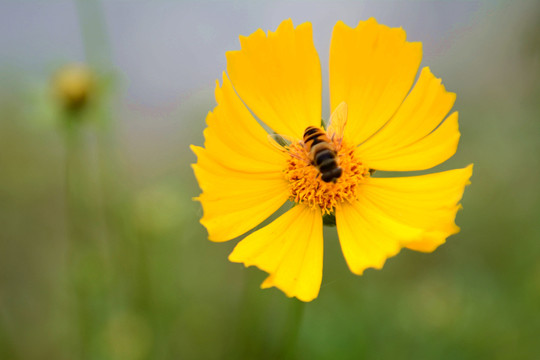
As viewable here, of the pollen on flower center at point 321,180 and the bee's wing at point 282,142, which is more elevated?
the bee's wing at point 282,142

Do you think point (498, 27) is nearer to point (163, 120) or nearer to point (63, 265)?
point (163, 120)

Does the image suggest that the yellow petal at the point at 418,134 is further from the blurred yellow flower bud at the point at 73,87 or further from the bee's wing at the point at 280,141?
the blurred yellow flower bud at the point at 73,87

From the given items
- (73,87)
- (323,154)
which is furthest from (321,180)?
(73,87)

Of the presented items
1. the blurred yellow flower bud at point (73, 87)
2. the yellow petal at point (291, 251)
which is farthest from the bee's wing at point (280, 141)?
the blurred yellow flower bud at point (73, 87)

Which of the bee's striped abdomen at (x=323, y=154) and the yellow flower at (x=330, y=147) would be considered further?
the bee's striped abdomen at (x=323, y=154)

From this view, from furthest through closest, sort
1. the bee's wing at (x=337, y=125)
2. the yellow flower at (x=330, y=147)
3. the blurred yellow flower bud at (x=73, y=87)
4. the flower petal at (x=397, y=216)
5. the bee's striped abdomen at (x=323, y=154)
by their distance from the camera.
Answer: the blurred yellow flower bud at (x=73, y=87), the bee's wing at (x=337, y=125), the bee's striped abdomen at (x=323, y=154), the yellow flower at (x=330, y=147), the flower petal at (x=397, y=216)

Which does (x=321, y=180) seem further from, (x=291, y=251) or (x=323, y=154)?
(x=291, y=251)
